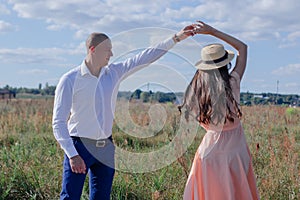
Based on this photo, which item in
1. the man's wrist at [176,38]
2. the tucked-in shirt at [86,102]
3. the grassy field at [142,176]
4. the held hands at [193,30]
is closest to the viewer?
the tucked-in shirt at [86,102]

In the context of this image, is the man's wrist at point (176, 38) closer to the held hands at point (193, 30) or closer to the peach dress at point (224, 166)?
the held hands at point (193, 30)

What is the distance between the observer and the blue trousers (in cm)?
297

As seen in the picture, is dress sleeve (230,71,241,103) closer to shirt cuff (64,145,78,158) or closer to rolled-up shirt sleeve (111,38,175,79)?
rolled-up shirt sleeve (111,38,175,79)

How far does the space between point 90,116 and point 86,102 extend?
0.32ft

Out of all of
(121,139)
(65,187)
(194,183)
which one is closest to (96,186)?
(65,187)

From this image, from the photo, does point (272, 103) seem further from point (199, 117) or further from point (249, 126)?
point (199, 117)

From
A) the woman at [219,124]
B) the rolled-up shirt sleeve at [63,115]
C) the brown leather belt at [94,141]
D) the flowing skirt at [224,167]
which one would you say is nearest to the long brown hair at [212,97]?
the woman at [219,124]

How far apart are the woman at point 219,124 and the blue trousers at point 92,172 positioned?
0.55 metres

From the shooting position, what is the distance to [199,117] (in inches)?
114

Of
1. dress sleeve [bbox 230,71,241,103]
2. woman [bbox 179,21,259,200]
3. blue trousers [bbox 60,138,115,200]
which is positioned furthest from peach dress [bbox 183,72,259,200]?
blue trousers [bbox 60,138,115,200]

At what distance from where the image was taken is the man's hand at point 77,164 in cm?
285

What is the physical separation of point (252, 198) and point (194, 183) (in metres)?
0.39

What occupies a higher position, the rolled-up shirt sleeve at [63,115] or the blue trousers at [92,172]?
the rolled-up shirt sleeve at [63,115]

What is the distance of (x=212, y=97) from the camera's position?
110 inches
